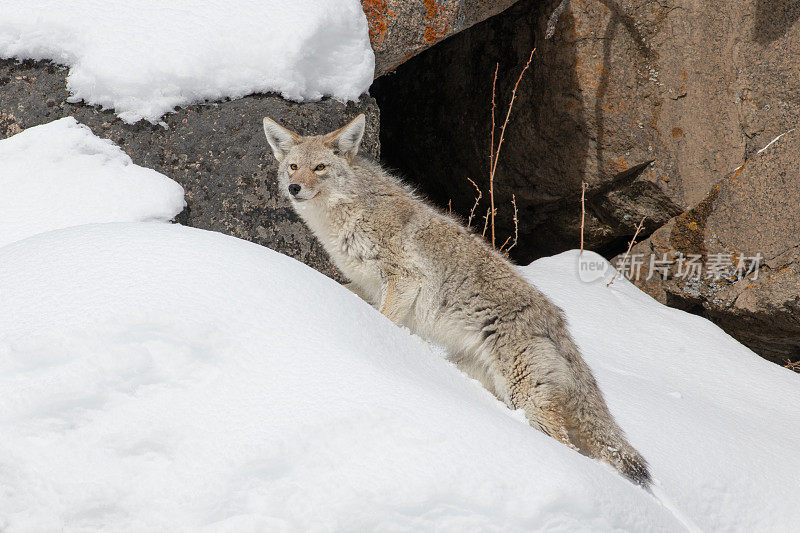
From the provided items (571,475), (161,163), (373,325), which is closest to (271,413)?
(373,325)

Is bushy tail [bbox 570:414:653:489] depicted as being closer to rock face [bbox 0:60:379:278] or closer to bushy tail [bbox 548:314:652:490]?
bushy tail [bbox 548:314:652:490]

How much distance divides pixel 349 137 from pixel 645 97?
303 centimetres

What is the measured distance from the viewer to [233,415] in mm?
2305

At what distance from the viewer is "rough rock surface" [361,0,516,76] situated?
18.5 ft

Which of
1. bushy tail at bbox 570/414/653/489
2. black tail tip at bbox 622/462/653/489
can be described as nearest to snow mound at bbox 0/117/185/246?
A: bushy tail at bbox 570/414/653/489

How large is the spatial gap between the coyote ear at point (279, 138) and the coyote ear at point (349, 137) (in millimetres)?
272

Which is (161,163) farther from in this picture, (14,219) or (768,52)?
(768,52)

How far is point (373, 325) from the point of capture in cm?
311

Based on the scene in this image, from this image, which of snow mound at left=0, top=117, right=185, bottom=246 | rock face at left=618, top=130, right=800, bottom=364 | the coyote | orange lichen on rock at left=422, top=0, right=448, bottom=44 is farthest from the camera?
rock face at left=618, top=130, right=800, bottom=364

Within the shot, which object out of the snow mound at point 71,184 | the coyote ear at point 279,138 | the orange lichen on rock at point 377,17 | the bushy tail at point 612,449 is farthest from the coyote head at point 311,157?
the bushy tail at point 612,449

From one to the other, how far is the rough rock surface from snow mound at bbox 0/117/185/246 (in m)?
2.11

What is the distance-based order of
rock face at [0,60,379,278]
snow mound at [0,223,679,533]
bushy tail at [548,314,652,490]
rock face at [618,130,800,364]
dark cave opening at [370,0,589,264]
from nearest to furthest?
snow mound at [0,223,679,533]
bushy tail at [548,314,652,490]
rock face at [0,60,379,278]
rock face at [618,130,800,364]
dark cave opening at [370,0,589,264]

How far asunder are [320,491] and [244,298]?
0.91 metres

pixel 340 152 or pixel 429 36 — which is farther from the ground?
pixel 429 36
